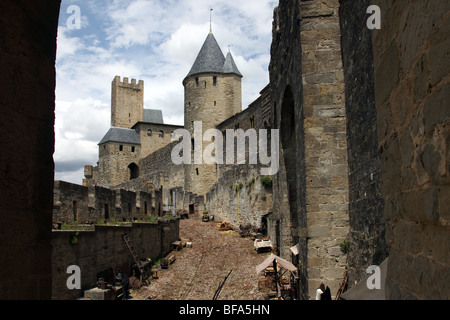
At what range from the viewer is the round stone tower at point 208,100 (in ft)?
155

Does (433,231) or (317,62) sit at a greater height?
(317,62)

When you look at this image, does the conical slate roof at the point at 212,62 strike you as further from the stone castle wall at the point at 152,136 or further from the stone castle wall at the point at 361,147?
the stone castle wall at the point at 361,147

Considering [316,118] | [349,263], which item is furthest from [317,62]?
[349,263]

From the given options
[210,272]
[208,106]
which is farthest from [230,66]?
[210,272]

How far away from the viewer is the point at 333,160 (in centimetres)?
Answer: 879

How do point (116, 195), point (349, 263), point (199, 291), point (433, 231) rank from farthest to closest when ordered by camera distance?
point (116, 195) < point (199, 291) < point (349, 263) < point (433, 231)

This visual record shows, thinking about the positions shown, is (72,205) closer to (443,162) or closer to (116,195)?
(116,195)

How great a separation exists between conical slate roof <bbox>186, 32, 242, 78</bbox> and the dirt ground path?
25.8 meters

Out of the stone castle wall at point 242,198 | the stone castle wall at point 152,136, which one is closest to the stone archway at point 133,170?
the stone castle wall at point 152,136

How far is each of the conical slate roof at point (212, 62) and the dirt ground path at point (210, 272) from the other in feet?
84.6

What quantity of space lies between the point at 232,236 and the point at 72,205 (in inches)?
384

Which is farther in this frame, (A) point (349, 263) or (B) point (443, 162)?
(A) point (349, 263)
